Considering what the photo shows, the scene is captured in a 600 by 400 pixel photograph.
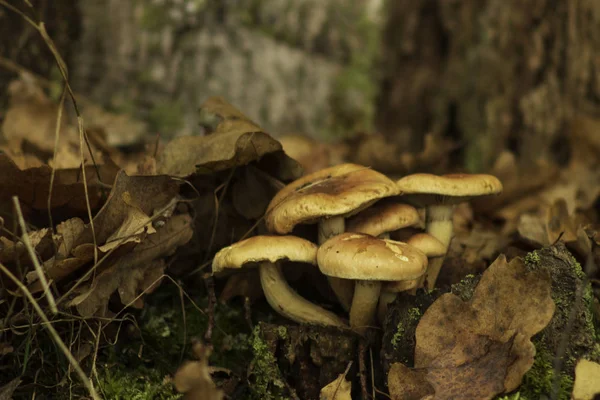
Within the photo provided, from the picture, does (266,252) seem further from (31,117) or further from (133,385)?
(31,117)

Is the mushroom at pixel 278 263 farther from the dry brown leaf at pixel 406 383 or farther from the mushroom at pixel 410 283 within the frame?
the dry brown leaf at pixel 406 383

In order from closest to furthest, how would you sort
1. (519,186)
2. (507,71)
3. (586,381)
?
(586,381) → (519,186) → (507,71)

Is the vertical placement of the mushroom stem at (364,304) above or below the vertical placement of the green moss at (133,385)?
above

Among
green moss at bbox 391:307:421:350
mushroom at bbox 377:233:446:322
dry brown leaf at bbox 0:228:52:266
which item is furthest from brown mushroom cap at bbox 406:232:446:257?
dry brown leaf at bbox 0:228:52:266

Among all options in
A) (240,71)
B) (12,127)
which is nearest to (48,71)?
(12,127)

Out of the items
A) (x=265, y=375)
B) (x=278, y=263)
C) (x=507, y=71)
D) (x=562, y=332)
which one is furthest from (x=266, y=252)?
(x=507, y=71)

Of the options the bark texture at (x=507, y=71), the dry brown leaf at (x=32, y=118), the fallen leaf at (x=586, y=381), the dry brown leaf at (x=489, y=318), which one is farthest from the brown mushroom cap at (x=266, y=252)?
the bark texture at (x=507, y=71)
